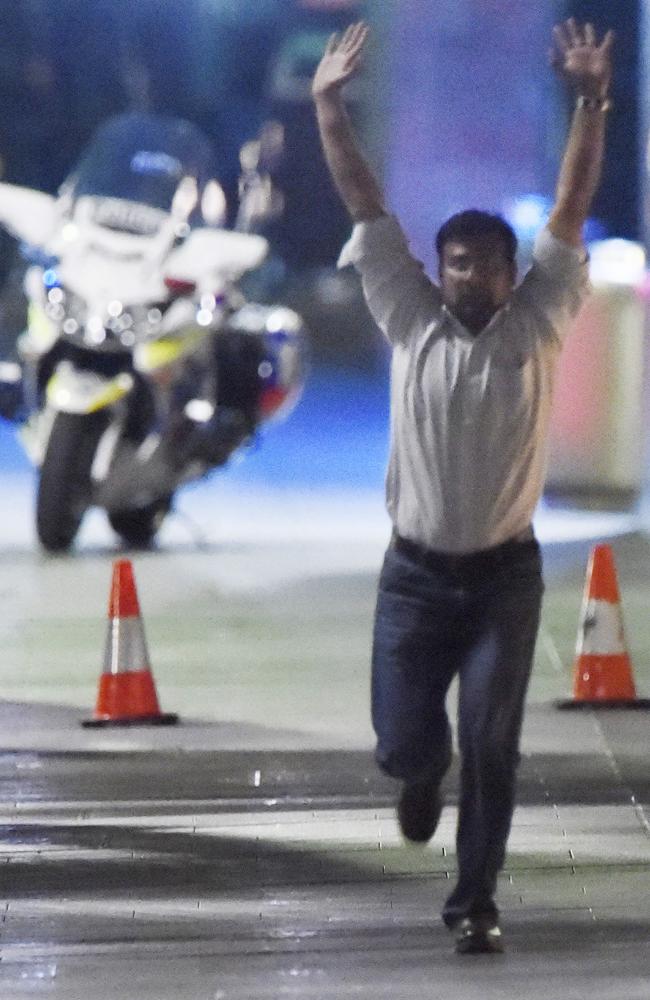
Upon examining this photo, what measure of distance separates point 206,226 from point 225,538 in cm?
182

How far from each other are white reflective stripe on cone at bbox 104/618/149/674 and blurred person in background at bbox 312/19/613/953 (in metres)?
2.90

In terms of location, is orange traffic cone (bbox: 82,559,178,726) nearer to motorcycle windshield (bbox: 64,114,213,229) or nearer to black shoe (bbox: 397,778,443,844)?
black shoe (bbox: 397,778,443,844)

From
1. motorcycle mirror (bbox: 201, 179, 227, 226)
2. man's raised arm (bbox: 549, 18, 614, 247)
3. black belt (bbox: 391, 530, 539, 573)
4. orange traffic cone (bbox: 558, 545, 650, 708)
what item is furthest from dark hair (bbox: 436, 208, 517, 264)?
motorcycle mirror (bbox: 201, 179, 227, 226)

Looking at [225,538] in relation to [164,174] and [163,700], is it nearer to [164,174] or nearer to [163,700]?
[164,174]

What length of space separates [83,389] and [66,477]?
0.47m

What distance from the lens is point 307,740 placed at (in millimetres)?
8320

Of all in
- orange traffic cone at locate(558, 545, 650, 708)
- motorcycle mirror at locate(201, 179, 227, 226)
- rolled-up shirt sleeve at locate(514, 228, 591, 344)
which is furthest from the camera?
motorcycle mirror at locate(201, 179, 227, 226)

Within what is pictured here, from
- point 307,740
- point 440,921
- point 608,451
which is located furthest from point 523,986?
point 608,451

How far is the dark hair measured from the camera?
18.4ft

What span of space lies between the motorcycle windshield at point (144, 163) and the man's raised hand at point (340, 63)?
285 inches

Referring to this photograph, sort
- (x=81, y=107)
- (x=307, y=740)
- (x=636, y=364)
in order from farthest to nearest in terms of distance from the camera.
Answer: (x=81, y=107) → (x=636, y=364) → (x=307, y=740)

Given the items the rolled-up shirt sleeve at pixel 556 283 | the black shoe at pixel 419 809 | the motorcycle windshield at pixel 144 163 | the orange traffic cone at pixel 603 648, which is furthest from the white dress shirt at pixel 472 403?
the motorcycle windshield at pixel 144 163

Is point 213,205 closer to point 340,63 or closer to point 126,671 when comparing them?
point 126,671

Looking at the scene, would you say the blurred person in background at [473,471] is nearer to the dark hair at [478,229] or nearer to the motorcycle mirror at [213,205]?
the dark hair at [478,229]
